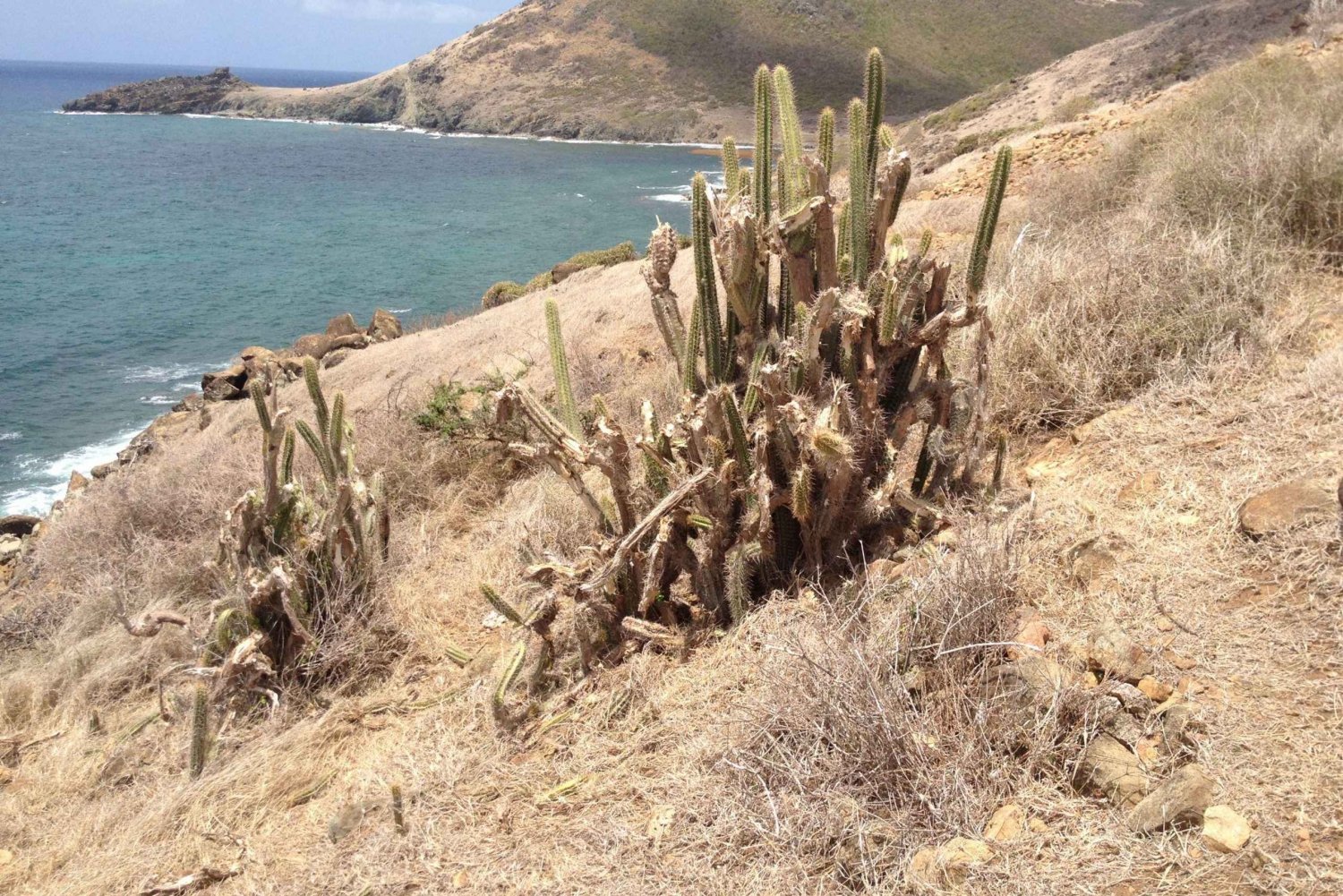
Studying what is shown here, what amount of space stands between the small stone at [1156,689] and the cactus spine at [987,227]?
1721 millimetres

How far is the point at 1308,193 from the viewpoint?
226 inches

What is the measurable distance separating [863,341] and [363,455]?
4607 mm

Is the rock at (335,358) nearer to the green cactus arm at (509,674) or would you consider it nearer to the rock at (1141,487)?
the green cactus arm at (509,674)

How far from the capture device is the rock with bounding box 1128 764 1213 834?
2205mm

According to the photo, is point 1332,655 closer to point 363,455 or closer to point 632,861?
point 632,861

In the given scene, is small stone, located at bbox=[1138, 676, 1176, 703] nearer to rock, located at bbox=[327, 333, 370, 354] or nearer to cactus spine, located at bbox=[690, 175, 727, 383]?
cactus spine, located at bbox=[690, 175, 727, 383]

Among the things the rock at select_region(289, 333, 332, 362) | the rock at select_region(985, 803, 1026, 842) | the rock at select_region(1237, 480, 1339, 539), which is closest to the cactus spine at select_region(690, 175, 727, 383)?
the rock at select_region(1237, 480, 1339, 539)

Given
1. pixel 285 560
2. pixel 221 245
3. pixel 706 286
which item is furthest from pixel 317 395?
pixel 221 245

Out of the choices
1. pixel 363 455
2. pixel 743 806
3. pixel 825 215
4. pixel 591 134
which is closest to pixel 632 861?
pixel 743 806

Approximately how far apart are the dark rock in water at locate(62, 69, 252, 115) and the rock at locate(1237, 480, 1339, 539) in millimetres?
110017

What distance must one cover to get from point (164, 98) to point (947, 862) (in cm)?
11425

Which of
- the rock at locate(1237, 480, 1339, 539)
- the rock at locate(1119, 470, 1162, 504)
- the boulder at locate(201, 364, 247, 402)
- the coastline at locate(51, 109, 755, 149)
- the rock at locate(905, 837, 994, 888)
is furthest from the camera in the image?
the coastline at locate(51, 109, 755, 149)

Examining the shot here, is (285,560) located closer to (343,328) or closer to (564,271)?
(564,271)

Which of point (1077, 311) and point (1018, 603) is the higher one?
point (1077, 311)
